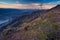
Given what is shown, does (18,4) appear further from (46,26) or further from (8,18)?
(46,26)

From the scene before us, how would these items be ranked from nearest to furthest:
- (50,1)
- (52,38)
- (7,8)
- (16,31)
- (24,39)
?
(52,38) < (24,39) < (16,31) < (7,8) < (50,1)

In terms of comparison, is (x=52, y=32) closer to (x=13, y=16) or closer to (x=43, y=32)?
(x=43, y=32)

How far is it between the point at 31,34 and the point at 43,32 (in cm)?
45

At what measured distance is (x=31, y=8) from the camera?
14453 millimetres

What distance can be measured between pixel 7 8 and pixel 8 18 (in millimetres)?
1134

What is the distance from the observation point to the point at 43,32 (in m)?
6.91

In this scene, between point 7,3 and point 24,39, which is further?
point 7,3

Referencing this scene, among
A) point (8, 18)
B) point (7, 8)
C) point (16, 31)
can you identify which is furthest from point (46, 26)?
point (7, 8)

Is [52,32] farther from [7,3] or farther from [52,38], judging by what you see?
[7,3]

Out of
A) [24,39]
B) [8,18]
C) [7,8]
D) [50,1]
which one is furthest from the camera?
[50,1]

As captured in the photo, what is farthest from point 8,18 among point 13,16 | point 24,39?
point 24,39

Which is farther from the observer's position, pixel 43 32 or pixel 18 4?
pixel 18 4

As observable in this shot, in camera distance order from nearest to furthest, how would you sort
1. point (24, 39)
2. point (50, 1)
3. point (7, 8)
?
point (24, 39), point (7, 8), point (50, 1)

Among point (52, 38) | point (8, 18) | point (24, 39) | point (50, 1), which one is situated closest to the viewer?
point (52, 38)
